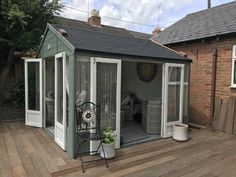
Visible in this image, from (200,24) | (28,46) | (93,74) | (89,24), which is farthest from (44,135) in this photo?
(89,24)

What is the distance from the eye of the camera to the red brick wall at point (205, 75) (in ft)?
21.0

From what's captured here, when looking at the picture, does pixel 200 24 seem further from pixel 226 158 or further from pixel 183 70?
pixel 226 158

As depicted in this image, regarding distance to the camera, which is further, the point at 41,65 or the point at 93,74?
the point at 41,65

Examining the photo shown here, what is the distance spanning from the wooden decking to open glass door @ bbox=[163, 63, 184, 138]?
1.63ft

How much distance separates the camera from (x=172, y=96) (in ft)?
18.3

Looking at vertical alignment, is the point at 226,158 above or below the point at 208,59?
below

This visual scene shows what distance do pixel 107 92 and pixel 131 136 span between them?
1.77 metres

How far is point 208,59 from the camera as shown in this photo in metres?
6.97

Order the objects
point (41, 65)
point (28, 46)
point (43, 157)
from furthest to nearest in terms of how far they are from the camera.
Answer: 1. point (28, 46)
2. point (41, 65)
3. point (43, 157)

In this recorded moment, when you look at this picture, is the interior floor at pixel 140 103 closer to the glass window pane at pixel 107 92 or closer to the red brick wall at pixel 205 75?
the glass window pane at pixel 107 92

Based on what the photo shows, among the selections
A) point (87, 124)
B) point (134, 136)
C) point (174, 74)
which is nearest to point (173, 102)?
point (174, 74)

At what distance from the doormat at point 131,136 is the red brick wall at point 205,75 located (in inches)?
105

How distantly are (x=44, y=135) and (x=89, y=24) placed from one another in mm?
12201

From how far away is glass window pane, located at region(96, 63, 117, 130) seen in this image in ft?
14.0
